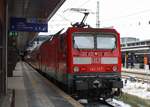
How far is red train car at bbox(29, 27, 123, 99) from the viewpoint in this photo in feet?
50.5

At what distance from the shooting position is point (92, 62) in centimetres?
1563

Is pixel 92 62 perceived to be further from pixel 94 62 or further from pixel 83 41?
pixel 83 41

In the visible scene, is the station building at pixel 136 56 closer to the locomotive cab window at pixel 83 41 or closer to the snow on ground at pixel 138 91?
the snow on ground at pixel 138 91

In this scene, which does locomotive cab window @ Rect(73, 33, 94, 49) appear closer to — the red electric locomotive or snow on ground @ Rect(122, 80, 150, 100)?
the red electric locomotive

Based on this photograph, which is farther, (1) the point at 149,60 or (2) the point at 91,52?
(1) the point at 149,60

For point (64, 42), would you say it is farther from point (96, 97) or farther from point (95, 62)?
point (96, 97)

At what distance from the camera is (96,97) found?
16.2 m

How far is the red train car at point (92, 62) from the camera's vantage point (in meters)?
15.4

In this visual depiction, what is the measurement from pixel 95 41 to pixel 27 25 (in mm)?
11484

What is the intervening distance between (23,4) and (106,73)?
8834mm

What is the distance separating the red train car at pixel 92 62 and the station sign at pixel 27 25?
10197 mm

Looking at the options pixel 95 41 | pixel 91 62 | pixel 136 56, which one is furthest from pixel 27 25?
pixel 136 56

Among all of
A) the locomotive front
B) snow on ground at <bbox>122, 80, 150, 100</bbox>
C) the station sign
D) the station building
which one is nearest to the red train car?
the locomotive front

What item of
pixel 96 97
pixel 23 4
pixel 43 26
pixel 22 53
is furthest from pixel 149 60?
pixel 22 53
